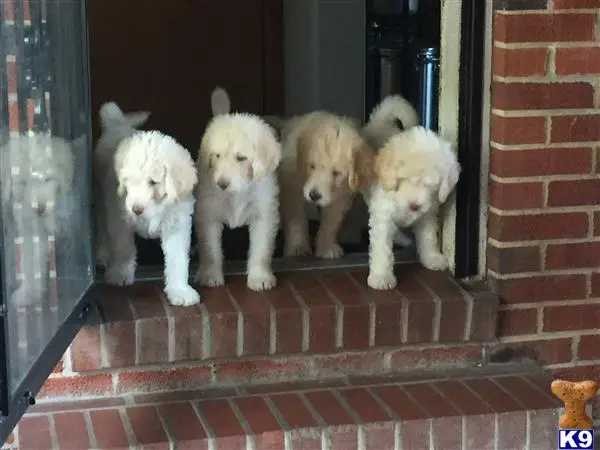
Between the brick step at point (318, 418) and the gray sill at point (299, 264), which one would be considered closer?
the brick step at point (318, 418)

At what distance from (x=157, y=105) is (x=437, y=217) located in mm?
1323

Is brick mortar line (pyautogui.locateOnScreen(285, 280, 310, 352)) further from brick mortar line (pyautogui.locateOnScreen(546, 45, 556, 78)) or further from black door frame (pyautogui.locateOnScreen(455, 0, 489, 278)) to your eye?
brick mortar line (pyautogui.locateOnScreen(546, 45, 556, 78))

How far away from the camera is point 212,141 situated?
2.35 m

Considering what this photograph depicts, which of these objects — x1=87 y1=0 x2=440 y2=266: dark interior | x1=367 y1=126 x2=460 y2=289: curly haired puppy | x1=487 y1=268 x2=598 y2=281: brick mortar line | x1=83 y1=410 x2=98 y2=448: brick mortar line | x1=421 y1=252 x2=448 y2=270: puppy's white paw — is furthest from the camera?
x1=87 y1=0 x2=440 y2=266: dark interior

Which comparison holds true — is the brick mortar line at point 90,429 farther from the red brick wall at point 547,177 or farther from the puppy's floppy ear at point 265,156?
the red brick wall at point 547,177

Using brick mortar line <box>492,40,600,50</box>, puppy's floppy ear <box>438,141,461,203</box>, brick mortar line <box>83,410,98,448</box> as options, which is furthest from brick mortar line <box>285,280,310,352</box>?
brick mortar line <box>492,40,600,50</box>

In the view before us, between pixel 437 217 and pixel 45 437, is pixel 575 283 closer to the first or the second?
pixel 437 217

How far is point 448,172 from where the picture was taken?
2420 mm

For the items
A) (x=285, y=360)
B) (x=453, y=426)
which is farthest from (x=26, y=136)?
(x=453, y=426)

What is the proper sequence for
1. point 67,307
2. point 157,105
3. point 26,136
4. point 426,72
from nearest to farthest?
point 26,136
point 67,307
point 426,72
point 157,105

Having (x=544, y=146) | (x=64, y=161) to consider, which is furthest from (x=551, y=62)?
(x=64, y=161)

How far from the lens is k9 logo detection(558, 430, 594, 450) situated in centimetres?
188

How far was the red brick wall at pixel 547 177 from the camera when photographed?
2395 millimetres

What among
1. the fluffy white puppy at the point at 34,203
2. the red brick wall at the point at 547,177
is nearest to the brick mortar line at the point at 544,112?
the red brick wall at the point at 547,177
